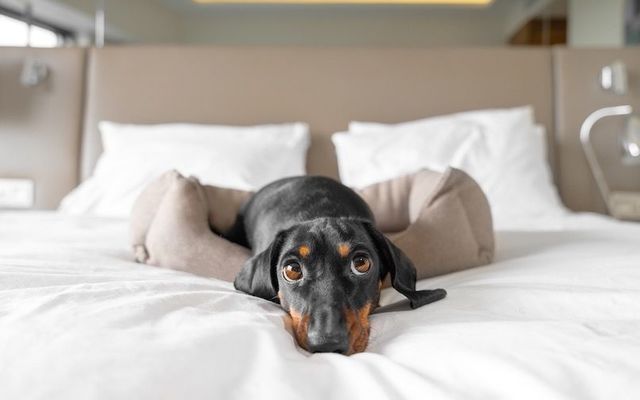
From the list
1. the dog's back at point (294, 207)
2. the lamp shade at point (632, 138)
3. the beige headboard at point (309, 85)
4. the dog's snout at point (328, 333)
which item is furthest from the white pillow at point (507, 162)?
the dog's snout at point (328, 333)

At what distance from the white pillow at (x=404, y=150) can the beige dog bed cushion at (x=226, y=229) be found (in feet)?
2.50

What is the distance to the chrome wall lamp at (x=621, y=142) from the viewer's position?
106 inches

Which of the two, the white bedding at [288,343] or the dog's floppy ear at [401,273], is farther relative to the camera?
the dog's floppy ear at [401,273]

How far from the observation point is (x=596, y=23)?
17.5 ft

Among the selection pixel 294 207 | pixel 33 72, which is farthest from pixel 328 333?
pixel 33 72

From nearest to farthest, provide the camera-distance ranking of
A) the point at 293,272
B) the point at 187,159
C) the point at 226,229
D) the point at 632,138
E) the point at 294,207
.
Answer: the point at 293,272, the point at 294,207, the point at 226,229, the point at 187,159, the point at 632,138

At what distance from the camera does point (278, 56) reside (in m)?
2.88

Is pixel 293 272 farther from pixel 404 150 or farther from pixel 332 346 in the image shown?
pixel 404 150

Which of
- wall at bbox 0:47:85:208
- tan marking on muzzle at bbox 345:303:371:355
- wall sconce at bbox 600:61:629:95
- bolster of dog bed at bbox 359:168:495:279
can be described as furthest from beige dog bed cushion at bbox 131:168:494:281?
wall sconce at bbox 600:61:629:95

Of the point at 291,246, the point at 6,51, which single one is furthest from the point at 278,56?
the point at 291,246

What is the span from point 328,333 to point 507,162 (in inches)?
70.1

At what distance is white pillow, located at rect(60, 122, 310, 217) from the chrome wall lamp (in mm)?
1317

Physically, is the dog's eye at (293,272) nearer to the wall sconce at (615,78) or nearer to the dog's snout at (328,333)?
the dog's snout at (328,333)

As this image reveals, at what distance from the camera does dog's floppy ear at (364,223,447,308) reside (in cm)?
104
